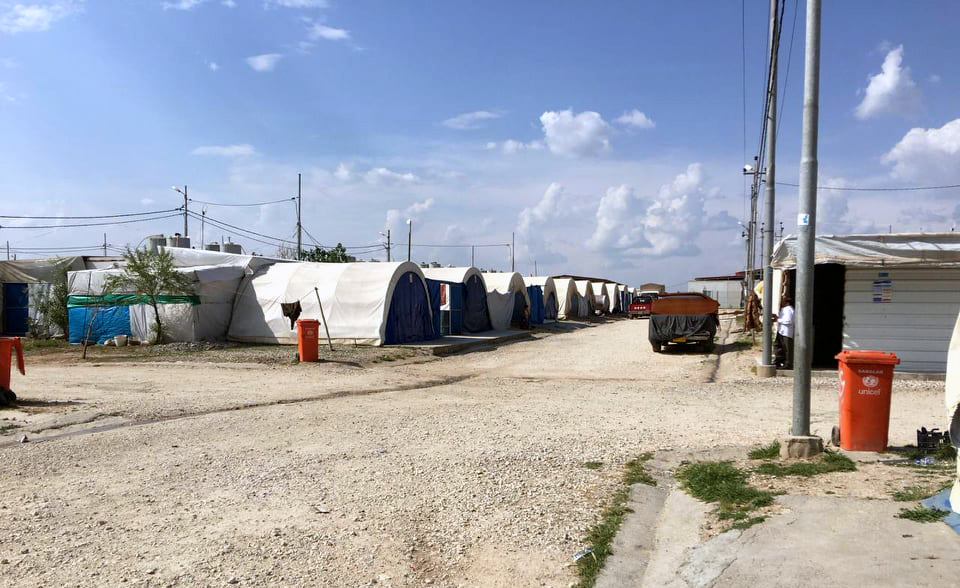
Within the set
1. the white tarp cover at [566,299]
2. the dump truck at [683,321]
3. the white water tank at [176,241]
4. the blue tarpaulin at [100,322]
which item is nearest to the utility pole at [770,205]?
the dump truck at [683,321]

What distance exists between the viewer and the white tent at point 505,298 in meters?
35.1

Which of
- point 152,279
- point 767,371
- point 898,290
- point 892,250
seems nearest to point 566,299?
point 152,279

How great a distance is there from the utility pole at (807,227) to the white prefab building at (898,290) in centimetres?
833

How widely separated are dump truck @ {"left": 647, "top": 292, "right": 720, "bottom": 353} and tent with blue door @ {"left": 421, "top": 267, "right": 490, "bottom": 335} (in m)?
8.65

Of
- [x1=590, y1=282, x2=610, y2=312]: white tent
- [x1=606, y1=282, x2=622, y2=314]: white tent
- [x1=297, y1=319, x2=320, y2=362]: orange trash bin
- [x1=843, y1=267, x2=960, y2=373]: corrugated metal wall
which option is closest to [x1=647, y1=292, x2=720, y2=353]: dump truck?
[x1=843, y1=267, x2=960, y2=373]: corrugated metal wall

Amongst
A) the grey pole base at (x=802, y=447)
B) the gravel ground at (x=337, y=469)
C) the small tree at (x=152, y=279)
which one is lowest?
the gravel ground at (x=337, y=469)

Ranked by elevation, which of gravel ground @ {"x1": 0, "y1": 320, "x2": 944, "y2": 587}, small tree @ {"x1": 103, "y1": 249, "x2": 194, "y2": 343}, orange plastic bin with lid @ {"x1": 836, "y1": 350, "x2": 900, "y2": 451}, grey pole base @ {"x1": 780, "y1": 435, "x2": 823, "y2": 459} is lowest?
gravel ground @ {"x1": 0, "y1": 320, "x2": 944, "y2": 587}

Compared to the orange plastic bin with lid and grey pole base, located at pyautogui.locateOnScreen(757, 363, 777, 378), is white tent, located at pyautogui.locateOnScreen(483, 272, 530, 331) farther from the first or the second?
the orange plastic bin with lid

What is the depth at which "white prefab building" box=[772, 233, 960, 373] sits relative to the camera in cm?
1538

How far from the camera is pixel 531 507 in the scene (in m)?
6.22

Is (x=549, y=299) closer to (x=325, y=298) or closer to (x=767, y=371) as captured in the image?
(x=325, y=298)

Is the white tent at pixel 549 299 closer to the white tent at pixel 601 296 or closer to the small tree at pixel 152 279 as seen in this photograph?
the white tent at pixel 601 296

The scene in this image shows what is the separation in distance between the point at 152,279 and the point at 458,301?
39.4 feet

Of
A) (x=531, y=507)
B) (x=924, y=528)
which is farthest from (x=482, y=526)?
(x=924, y=528)
